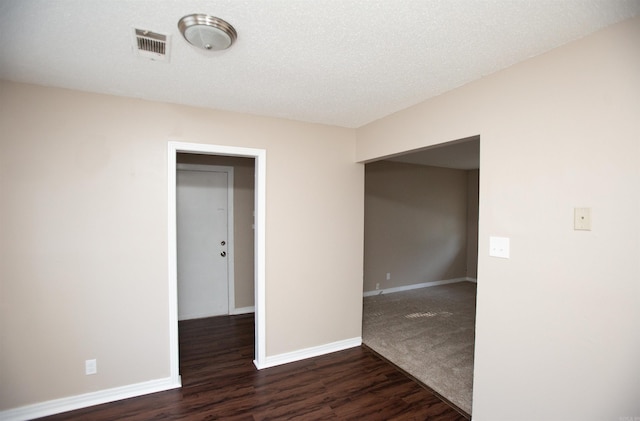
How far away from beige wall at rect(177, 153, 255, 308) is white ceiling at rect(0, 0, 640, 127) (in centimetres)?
192

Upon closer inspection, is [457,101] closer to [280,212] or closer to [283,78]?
[283,78]

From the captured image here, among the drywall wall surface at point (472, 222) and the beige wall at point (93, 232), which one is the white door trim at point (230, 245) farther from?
the drywall wall surface at point (472, 222)

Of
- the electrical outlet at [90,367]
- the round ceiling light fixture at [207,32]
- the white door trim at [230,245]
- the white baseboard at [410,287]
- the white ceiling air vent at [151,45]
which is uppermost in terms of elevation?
the white ceiling air vent at [151,45]

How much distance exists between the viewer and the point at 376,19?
138 centimetres

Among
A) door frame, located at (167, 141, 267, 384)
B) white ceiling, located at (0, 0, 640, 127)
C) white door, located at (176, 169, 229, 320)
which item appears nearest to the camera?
white ceiling, located at (0, 0, 640, 127)

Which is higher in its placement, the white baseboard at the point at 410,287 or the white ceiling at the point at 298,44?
the white ceiling at the point at 298,44

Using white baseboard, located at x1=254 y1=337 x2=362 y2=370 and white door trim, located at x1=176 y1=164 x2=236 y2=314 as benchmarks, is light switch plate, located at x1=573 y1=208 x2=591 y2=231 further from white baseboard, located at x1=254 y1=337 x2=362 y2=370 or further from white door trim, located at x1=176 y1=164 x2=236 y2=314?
white door trim, located at x1=176 y1=164 x2=236 y2=314

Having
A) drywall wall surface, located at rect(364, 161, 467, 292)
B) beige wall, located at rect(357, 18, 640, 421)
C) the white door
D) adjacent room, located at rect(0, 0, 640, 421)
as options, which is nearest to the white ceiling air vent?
adjacent room, located at rect(0, 0, 640, 421)

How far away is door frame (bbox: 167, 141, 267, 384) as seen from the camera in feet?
8.23

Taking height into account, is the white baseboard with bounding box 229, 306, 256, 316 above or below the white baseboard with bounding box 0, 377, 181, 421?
below

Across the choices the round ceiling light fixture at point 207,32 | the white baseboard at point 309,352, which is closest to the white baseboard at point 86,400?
the white baseboard at point 309,352

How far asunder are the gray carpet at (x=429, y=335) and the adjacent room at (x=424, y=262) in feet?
0.03

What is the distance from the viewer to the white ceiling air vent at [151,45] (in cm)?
151

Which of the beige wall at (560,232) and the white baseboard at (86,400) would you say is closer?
the beige wall at (560,232)
